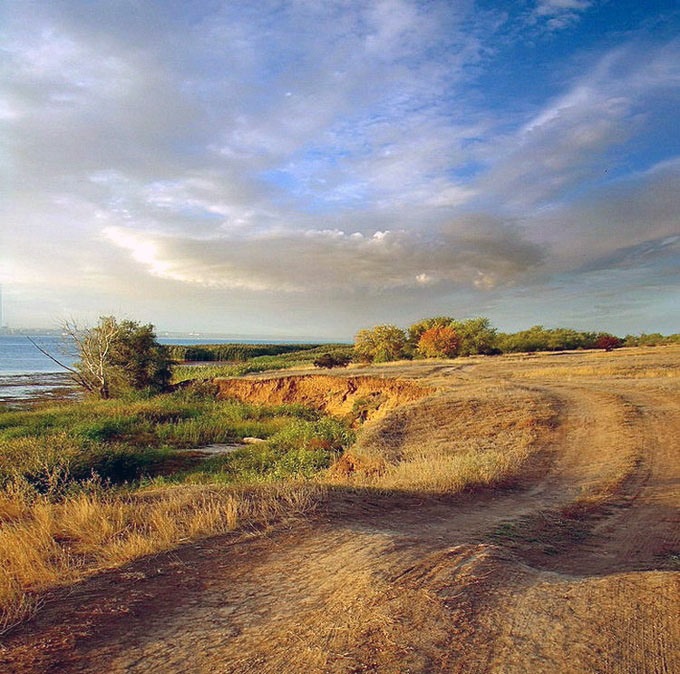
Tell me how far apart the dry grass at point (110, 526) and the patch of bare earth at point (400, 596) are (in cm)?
27

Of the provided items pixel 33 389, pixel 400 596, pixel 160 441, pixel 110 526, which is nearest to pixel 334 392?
pixel 160 441

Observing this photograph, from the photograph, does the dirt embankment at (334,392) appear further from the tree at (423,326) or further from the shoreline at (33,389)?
the tree at (423,326)

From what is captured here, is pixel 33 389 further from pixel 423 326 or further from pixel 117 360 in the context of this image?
pixel 423 326

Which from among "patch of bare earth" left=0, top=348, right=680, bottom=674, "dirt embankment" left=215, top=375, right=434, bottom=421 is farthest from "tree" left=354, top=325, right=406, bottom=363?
"patch of bare earth" left=0, top=348, right=680, bottom=674

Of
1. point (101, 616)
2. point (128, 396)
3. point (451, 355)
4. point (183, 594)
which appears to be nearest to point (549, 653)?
point (183, 594)

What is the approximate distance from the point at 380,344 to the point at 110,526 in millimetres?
50480

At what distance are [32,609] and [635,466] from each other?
1071 centimetres

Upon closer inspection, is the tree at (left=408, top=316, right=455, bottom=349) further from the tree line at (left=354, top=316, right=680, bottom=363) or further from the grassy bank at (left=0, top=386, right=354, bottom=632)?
the grassy bank at (left=0, top=386, right=354, bottom=632)

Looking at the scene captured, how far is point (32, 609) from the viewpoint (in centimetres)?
386

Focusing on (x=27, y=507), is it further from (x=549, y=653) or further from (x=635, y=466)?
(x=635, y=466)

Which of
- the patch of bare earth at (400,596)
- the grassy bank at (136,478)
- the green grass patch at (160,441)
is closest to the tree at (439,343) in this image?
the grassy bank at (136,478)

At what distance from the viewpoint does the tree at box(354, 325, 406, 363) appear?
55.2 m

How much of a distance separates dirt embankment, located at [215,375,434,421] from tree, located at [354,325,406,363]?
2391 cm

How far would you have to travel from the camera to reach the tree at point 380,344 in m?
55.2
